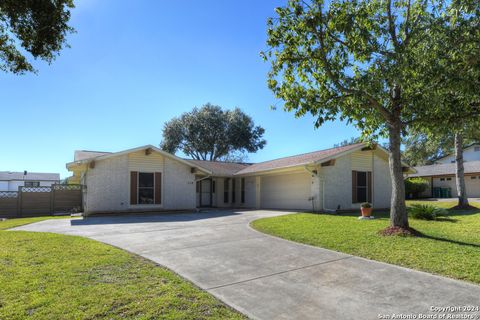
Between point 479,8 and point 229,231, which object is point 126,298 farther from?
point 479,8

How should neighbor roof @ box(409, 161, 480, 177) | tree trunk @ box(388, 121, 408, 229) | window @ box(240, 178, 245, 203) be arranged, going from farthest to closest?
neighbor roof @ box(409, 161, 480, 177)
window @ box(240, 178, 245, 203)
tree trunk @ box(388, 121, 408, 229)

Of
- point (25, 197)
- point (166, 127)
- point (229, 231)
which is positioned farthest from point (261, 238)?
point (166, 127)

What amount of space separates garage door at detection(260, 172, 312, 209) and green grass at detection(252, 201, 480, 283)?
6.89 m

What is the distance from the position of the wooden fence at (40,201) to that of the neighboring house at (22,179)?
92.0ft

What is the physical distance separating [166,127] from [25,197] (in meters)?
24.2

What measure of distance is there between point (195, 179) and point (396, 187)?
1214 centimetres

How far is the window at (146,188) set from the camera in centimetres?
1709

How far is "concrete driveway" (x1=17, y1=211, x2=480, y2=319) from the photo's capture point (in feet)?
13.5

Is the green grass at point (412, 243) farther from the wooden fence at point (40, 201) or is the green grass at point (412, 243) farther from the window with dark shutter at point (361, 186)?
the wooden fence at point (40, 201)

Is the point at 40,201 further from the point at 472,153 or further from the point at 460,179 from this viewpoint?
the point at 472,153

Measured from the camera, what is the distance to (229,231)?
9945 mm

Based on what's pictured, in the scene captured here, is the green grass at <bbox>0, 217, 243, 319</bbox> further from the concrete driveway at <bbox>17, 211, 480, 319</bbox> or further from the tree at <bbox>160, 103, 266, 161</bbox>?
the tree at <bbox>160, 103, 266, 161</bbox>

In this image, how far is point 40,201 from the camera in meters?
18.9

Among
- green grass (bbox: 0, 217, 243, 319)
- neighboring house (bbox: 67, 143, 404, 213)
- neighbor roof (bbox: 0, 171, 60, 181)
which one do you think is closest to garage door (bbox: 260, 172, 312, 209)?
neighboring house (bbox: 67, 143, 404, 213)
